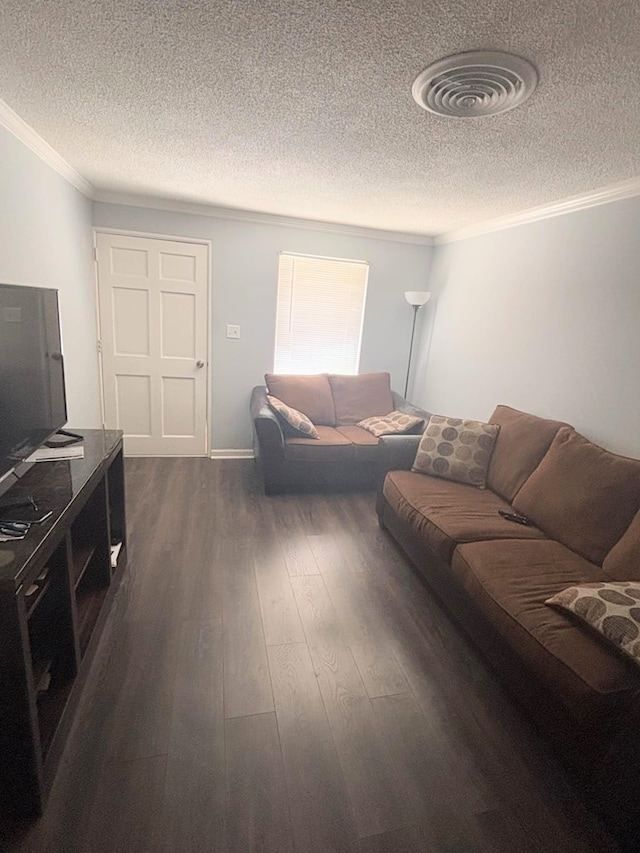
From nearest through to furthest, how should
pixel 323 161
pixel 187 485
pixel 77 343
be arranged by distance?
1. pixel 323 161
2. pixel 77 343
3. pixel 187 485

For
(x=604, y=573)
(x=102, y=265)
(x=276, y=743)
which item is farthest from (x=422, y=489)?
(x=102, y=265)

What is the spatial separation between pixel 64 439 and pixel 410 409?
2.81 meters

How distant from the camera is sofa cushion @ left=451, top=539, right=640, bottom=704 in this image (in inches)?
50.4

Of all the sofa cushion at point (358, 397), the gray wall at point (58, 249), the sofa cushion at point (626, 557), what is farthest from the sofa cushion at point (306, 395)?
the sofa cushion at point (626, 557)

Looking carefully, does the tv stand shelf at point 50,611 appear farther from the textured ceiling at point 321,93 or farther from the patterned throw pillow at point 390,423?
the patterned throw pillow at point 390,423

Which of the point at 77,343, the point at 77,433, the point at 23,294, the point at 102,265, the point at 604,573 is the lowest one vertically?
the point at 604,573

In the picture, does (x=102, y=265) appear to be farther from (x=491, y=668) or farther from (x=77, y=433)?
(x=491, y=668)

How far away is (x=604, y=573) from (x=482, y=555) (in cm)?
51

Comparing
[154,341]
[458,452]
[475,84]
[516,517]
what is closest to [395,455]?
[458,452]

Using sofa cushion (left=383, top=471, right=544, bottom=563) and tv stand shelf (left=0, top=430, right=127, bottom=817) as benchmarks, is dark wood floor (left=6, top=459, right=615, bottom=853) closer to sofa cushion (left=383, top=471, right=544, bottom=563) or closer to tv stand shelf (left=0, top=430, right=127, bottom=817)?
tv stand shelf (left=0, top=430, right=127, bottom=817)

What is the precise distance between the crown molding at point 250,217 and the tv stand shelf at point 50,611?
7.39 feet

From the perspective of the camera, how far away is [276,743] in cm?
144

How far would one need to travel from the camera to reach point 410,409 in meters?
3.91

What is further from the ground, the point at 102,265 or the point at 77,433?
the point at 102,265
